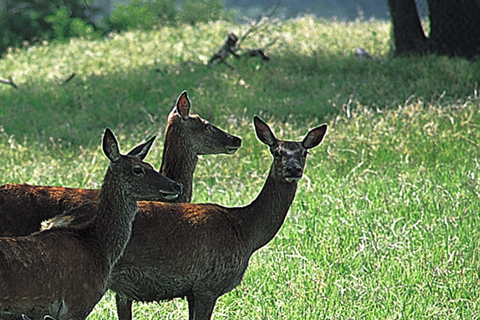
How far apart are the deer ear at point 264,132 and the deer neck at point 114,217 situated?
108 centimetres

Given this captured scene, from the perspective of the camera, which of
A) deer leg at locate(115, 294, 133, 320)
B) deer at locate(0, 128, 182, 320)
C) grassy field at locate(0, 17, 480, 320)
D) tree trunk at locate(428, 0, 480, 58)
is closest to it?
deer at locate(0, 128, 182, 320)

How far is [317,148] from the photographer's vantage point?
344 inches

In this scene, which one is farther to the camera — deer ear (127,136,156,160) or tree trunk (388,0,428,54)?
tree trunk (388,0,428,54)

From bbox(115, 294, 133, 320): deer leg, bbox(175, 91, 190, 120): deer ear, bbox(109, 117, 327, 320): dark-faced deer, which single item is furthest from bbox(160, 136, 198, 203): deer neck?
bbox(115, 294, 133, 320): deer leg

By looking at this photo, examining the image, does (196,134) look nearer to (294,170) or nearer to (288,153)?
(288,153)

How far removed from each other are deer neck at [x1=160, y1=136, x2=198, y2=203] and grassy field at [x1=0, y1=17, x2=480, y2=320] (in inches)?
36.7

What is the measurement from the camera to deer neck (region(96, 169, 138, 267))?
417cm

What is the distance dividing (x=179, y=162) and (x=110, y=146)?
153 centimetres

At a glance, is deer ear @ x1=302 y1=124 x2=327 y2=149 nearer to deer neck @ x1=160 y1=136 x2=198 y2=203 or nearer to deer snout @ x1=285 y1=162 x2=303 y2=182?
deer snout @ x1=285 y1=162 x2=303 y2=182

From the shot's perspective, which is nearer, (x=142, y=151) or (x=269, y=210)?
(x=142, y=151)

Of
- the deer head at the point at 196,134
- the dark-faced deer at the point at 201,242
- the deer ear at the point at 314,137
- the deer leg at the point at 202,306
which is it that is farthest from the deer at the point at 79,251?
the deer head at the point at 196,134

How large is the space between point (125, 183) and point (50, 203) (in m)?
0.79

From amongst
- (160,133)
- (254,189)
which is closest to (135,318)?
(254,189)

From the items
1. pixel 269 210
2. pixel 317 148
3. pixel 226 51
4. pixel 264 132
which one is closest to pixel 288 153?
pixel 264 132
